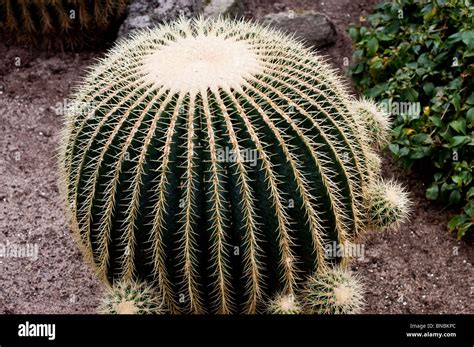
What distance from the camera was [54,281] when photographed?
15.5ft

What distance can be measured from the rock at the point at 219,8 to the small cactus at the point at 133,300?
Answer: 3.31 metres

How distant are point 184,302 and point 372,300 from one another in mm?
1430

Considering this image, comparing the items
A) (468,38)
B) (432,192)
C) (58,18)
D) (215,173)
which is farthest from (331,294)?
(58,18)

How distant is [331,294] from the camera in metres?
3.57

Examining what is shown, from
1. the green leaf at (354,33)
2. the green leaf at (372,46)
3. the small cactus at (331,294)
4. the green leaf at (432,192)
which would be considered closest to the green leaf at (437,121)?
the green leaf at (432,192)

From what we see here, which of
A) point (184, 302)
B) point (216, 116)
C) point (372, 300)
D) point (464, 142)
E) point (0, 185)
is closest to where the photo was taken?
point (216, 116)

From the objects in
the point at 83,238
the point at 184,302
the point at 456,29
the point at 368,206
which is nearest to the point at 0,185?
the point at 83,238

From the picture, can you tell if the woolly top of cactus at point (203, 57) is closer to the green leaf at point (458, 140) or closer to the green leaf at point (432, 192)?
the green leaf at point (458, 140)

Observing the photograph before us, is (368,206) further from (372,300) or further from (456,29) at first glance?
(456,29)

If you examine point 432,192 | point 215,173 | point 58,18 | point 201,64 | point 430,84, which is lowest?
point 432,192

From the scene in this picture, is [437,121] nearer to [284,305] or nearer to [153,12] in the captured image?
[284,305]

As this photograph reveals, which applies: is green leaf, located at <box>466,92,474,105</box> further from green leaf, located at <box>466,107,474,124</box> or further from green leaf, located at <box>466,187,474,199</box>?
green leaf, located at <box>466,187,474,199</box>

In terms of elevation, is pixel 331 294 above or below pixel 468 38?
below

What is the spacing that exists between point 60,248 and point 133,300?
1.58 m
